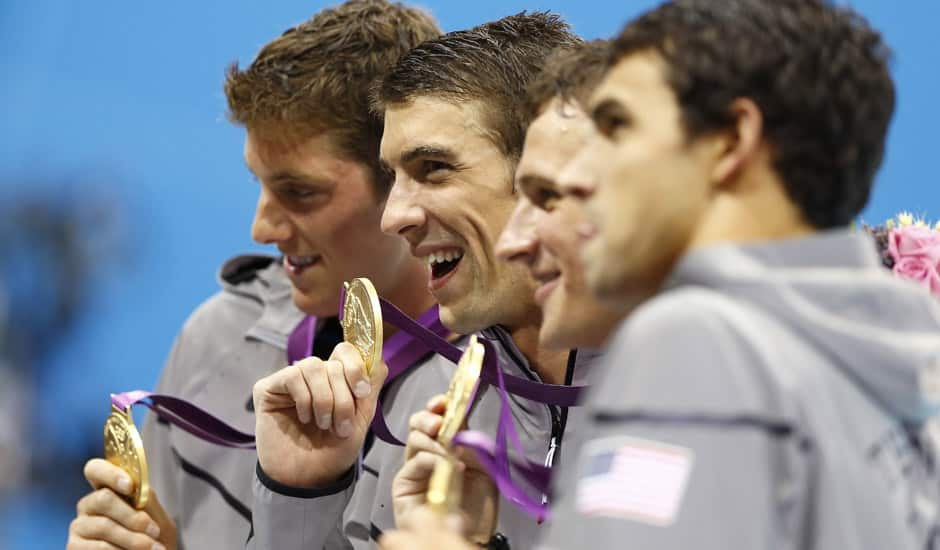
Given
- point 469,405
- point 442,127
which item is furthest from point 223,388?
point 469,405

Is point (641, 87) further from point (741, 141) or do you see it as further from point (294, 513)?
point (294, 513)

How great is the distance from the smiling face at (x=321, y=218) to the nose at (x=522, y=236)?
128cm

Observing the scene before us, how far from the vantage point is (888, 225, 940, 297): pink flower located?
1.84 m

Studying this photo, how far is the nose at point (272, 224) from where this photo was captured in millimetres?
2750

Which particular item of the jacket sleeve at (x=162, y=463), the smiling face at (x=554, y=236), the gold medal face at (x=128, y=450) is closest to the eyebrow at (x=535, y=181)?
the smiling face at (x=554, y=236)

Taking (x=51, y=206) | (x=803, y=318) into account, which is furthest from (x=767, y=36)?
(x=51, y=206)

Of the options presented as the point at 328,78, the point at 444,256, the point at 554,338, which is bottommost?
the point at 554,338

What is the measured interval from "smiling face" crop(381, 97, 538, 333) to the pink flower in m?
0.60

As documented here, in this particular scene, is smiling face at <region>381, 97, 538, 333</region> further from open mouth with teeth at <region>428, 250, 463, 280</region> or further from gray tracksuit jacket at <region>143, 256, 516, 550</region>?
gray tracksuit jacket at <region>143, 256, 516, 550</region>

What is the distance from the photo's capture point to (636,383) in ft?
3.30

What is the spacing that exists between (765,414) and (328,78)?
1961 mm

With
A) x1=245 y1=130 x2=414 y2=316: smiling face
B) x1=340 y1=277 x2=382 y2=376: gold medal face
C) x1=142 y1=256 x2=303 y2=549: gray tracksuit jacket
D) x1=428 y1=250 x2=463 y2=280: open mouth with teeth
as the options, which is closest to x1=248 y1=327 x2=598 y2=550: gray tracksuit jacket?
x1=428 y1=250 x2=463 y2=280: open mouth with teeth

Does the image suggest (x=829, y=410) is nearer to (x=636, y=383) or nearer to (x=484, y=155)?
(x=636, y=383)

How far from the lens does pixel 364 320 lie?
1.96m
